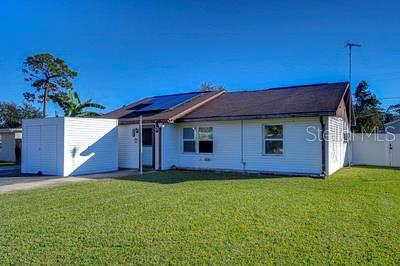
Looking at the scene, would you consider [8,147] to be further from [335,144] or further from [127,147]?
[335,144]

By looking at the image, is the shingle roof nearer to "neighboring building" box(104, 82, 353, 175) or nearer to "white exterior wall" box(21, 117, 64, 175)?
"neighboring building" box(104, 82, 353, 175)

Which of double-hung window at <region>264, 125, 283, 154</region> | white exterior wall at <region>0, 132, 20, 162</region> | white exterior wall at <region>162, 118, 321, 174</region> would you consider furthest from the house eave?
white exterior wall at <region>0, 132, 20, 162</region>

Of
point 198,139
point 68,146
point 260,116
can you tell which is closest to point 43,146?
point 68,146

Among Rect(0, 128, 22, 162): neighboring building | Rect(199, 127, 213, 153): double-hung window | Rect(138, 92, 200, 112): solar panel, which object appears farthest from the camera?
Rect(0, 128, 22, 162): neighboring building

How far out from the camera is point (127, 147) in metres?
16.7

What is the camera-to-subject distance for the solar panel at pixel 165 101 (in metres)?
17.9

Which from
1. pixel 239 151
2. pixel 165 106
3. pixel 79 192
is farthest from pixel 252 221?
pixel 165 106

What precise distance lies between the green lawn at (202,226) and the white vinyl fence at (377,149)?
922cm

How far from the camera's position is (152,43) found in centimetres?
2064

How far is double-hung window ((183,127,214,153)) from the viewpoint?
1529 centimetres

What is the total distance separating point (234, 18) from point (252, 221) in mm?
13175

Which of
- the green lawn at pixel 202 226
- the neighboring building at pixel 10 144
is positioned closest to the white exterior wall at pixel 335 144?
the green lawn at pixel 202 226

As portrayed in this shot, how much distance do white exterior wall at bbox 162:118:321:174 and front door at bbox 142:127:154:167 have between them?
109 centimetres

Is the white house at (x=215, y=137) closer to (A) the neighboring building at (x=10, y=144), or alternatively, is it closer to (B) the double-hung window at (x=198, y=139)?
(B) the double-hung window at (x=198, y=139)
